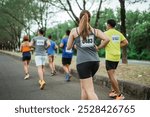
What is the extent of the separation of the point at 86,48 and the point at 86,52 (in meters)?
0.07

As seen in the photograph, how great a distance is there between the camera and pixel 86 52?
6.89 metres

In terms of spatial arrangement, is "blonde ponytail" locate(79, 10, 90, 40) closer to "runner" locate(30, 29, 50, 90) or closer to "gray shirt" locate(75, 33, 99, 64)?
"gray shirt" locate(75, 33, 99, 64)

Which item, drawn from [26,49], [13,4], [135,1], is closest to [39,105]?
[26,49]

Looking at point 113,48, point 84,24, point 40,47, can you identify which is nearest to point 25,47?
point 40,47

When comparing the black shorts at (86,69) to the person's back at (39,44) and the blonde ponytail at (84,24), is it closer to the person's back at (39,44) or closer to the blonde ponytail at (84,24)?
the blonde ponytail at (84,24)

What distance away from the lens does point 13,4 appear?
4819 centimetres

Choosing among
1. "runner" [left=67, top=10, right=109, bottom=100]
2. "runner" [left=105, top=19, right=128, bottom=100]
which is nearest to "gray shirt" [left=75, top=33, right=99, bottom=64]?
"runner" [left=67, top=10, right=109, bottom=100]

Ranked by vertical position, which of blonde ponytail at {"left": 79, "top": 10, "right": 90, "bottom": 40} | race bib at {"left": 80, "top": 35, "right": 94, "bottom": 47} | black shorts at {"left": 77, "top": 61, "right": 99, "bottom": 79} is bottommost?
black shorts at {"left": 77, "top": 61, "right": 99, "bottom": 79}

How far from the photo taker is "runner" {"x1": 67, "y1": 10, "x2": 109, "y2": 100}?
22.1 feet

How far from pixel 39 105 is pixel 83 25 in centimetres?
164

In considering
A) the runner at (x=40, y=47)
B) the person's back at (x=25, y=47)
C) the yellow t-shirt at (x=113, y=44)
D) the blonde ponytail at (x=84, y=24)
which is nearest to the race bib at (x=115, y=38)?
the yellow t-shirt at (x=113, y=44)

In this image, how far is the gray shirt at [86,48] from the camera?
684 cm

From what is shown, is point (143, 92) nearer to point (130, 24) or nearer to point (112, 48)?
point (112, 48)

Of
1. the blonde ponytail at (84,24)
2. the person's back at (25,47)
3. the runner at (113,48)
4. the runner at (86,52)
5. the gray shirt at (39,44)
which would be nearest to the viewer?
the blonde ponytail at (84,24)
